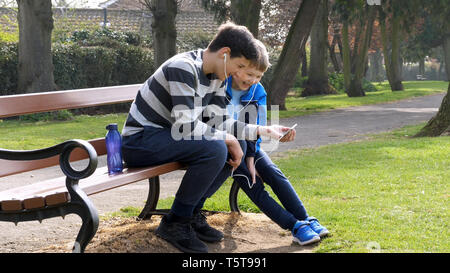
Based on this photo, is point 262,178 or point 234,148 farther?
point 262,178

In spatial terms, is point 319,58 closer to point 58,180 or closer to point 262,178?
point 262,178

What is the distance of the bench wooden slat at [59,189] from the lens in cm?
341

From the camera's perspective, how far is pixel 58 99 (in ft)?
14.7

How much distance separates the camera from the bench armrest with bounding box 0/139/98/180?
3.45 metres

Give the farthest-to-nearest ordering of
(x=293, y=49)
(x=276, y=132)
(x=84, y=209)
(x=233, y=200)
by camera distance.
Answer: (x=293, y=49) → (x=233, y=200) → (x=276, y=132) → (x=84, y=209)

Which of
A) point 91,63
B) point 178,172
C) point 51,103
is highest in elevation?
point 91,63

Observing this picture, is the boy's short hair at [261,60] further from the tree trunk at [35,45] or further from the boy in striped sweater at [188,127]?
the tree trunk at [35,45]

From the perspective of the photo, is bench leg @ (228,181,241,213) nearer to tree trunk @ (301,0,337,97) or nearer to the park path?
the park path

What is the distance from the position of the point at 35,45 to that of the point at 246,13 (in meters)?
5.49

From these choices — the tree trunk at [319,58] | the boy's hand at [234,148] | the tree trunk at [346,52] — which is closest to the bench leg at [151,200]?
the boy's hand at [234,148]

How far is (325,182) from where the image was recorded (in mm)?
6688

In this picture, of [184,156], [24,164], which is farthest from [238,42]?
[24,164]

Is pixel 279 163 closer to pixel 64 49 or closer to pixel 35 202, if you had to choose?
pixel 35 202

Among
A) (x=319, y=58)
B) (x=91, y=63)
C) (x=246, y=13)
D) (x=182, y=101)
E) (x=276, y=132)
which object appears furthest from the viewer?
(x=319, y=58)
